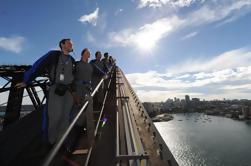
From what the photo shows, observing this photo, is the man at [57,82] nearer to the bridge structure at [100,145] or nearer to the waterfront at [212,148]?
the bridge structure at [100,145]

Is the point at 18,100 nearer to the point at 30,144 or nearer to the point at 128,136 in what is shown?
the point at 30,144

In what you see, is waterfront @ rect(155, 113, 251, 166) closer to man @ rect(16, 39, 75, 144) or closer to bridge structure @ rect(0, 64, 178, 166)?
bridge structure @ rect(0, 64, 178, 166)

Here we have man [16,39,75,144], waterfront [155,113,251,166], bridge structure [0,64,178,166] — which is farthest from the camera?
waterfront [155,113,251,166]

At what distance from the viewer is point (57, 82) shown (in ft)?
11.3

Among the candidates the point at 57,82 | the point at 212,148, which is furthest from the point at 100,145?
the point at 212,148

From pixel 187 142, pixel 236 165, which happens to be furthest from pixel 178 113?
pixel 236 165

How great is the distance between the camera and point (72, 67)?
Answer: 149 inches

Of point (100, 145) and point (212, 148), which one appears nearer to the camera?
point (100, 145)

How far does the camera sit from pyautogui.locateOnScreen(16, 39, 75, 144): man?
11.0 feet

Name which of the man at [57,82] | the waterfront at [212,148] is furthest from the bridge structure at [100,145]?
the waterfront at [212,148]

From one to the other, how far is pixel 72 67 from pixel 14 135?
2.62 meters

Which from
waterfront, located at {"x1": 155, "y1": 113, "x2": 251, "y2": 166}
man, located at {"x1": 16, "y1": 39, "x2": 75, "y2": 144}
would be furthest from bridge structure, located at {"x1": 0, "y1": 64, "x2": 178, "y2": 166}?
waterfront, located at {"x1": 155, "y1": 113, "x2": 251, "y2": 166}

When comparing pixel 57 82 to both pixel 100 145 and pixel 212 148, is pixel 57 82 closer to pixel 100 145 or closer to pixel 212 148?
pixel 100 145

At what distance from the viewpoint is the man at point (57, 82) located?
3.35 m
